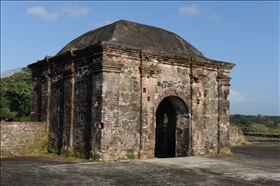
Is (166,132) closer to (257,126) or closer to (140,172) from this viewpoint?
(140,172)

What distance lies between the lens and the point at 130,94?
10.0m

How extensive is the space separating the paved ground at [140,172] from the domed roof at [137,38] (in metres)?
3.88

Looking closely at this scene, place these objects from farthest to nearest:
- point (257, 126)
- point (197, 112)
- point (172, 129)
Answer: point (257, 126)
point (172, 129)
point (197, 112)

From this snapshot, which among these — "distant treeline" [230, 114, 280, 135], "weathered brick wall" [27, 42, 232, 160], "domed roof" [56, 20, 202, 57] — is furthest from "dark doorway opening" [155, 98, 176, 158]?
"distant treeline" [230, 114, 280, 135]

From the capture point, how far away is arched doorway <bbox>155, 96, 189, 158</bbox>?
11.5 m

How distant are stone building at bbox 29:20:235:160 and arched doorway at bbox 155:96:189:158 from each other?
0.04m

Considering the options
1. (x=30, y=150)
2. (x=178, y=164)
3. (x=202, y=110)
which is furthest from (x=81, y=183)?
(x=202, y=110)

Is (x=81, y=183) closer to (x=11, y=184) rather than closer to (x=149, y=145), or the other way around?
(x=11, y=184)

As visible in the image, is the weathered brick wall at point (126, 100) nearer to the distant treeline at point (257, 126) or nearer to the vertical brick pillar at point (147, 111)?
the vertical brick pillar at point (147, 111)

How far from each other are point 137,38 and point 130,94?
83.1 inches

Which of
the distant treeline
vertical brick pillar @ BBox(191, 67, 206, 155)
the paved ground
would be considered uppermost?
vertical brick pillar @ BBox(191, 67, 206, 155)

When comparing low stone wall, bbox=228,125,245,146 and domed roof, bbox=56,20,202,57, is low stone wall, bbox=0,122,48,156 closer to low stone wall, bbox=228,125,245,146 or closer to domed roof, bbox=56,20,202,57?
domed roof, bbox=56,20,202,57

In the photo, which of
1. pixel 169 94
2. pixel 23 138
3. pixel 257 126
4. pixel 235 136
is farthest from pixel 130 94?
pixel 257 126

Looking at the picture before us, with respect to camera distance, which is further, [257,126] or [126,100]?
[257,126]
